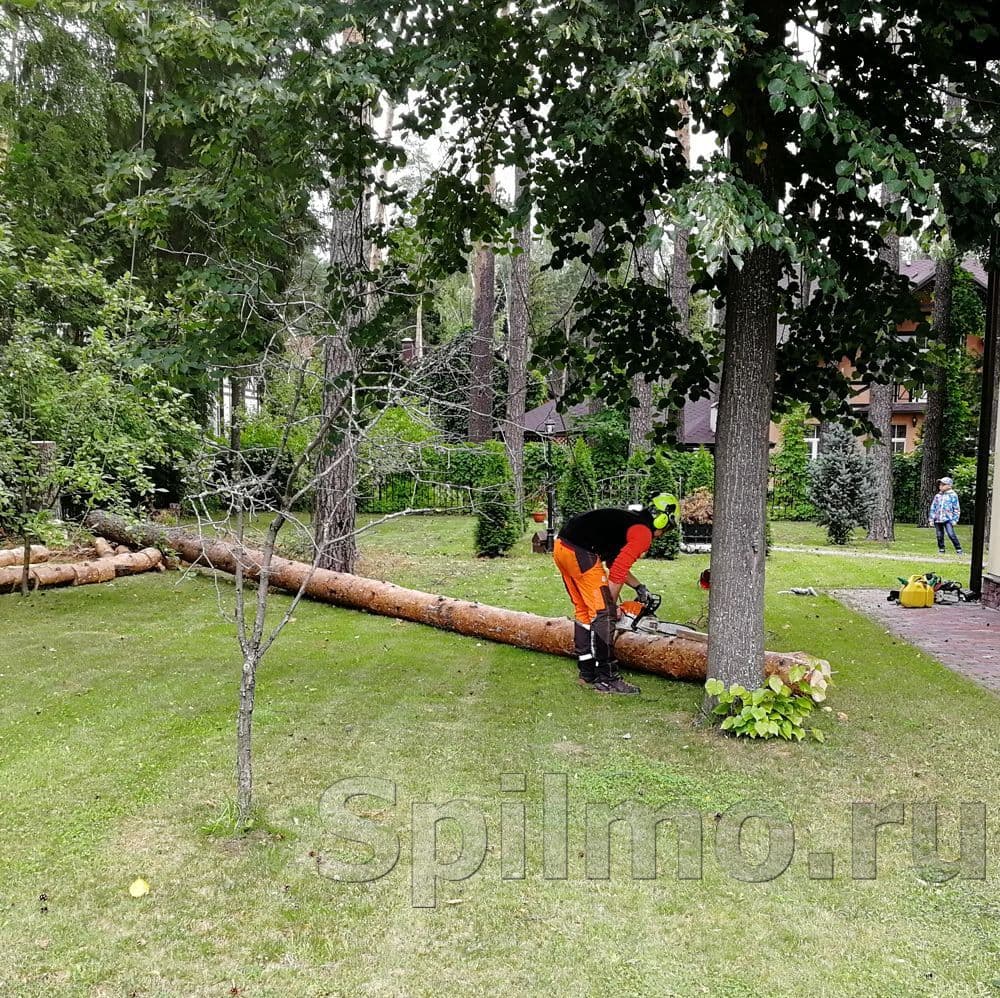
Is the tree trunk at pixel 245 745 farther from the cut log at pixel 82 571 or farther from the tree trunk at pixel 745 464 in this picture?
the cut log at pixel 82 571

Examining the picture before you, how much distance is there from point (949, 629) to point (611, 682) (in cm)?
463

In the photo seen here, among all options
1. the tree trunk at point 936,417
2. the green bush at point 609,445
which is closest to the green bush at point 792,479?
the tree trunk at point 936,417

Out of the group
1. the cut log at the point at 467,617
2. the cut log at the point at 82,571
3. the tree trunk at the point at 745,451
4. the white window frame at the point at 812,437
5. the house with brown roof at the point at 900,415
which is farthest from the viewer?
the house with brown roof at the point at 900,415

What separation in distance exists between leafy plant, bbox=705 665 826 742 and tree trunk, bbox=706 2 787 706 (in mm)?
137

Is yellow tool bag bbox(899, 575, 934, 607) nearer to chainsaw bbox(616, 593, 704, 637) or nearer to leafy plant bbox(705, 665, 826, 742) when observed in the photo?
chainsaw bbox(616, 593, 704, 637)

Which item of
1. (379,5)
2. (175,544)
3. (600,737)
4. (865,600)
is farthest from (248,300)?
(865,600)

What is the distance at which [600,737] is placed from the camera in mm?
5090

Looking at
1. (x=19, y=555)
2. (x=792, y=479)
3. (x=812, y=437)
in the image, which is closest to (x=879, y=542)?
Answer: (x=792, y=479)

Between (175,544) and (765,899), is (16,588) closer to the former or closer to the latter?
(175,544)

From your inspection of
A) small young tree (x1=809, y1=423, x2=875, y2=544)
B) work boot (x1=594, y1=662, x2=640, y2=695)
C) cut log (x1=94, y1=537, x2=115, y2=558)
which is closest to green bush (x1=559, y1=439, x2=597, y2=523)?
small young tree (x1=809, y1=423, x2=875, y2=544)

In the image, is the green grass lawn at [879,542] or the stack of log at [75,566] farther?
the green grass lawn at [879,542]

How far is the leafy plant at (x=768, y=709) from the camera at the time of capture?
5.00 metres

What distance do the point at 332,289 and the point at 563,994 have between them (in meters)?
4.65

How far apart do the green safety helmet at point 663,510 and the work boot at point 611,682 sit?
119cm
